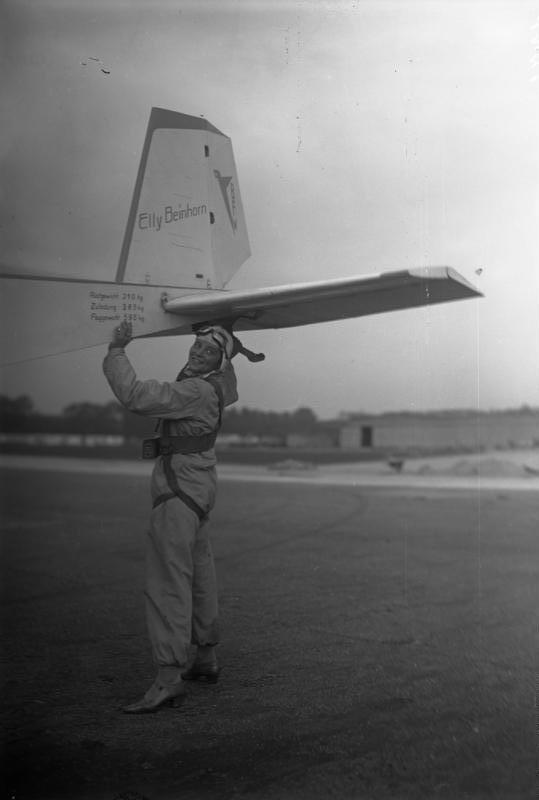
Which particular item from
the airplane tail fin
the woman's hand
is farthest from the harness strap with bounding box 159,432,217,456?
the airplane tail fin

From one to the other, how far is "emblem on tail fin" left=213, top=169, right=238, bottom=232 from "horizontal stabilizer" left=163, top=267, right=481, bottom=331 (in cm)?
51

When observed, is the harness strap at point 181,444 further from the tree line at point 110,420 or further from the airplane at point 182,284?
the airplane at point 182,284

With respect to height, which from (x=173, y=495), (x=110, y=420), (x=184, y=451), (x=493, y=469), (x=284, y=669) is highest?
(x=110, y=420)

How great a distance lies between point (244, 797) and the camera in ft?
7.39

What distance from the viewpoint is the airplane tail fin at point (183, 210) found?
10.00ft

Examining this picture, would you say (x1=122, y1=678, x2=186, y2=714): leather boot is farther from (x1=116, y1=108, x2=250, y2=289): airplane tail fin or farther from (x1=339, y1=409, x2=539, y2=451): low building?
(x1=339, y1=409, x2=539, y2=451): low building

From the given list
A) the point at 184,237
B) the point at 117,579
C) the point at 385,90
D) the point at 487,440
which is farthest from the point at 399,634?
the point at 487,440

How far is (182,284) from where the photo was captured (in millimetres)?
3119

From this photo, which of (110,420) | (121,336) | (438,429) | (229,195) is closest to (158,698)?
(121,336)

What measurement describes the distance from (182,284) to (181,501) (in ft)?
3.08

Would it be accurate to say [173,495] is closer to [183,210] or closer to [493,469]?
[183,210]

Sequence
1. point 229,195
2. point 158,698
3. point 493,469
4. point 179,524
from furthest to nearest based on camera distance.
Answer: point 493,469 < point 229,195 < point 179,524 < point 158,698

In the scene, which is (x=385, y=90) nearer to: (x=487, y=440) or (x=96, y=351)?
(x=96, y=351)

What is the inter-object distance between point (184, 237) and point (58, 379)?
908 millimetres
